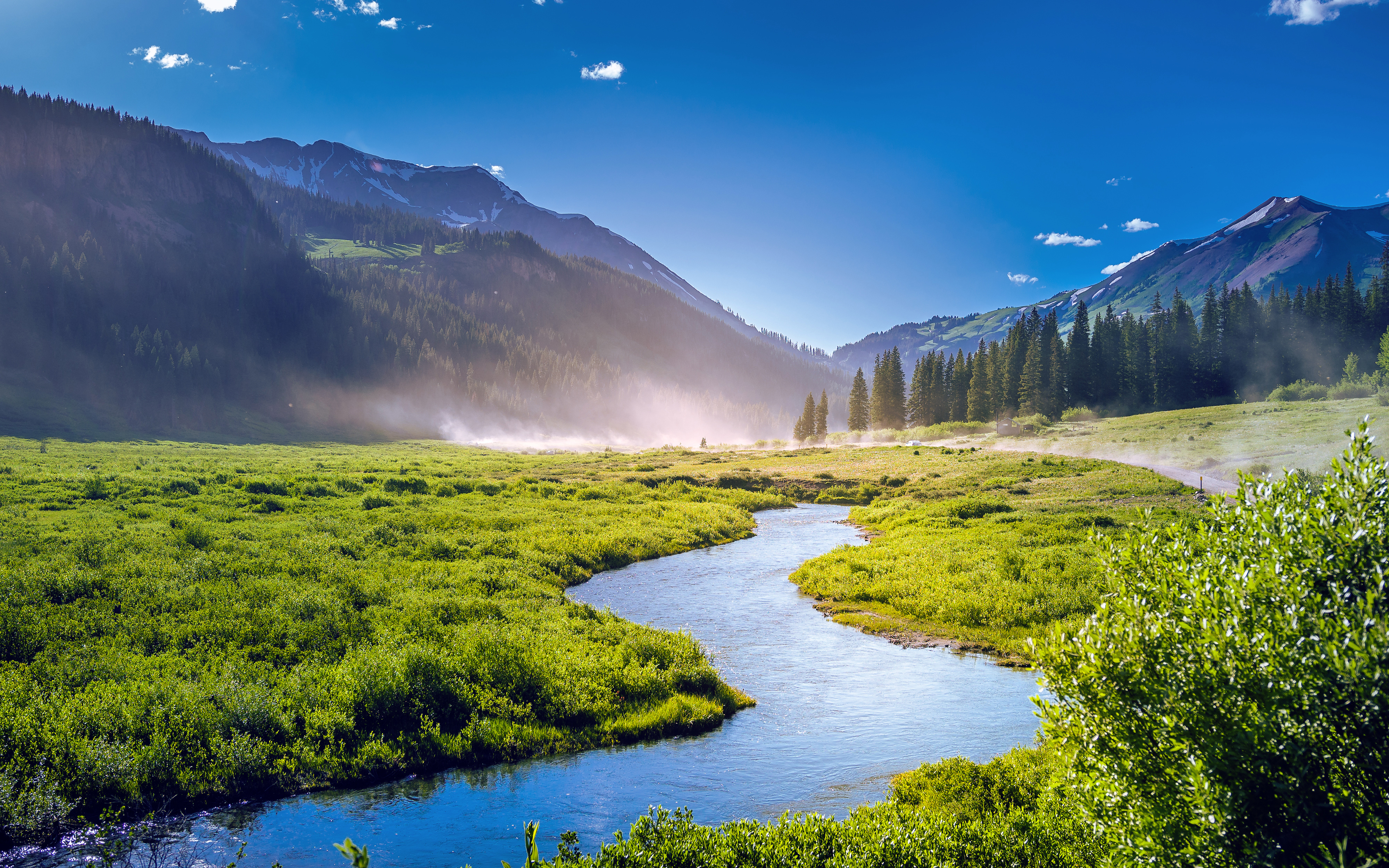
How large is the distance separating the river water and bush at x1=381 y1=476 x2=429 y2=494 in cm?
3365

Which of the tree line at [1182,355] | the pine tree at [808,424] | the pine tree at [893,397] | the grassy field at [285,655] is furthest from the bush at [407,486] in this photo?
the pine tree at [893,397]

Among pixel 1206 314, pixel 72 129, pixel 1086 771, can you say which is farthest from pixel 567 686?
pixel 72 129

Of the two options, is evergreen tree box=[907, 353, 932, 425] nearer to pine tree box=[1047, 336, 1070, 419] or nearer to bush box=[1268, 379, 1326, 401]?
pine tree box=[1047, 336, 1070, 419]

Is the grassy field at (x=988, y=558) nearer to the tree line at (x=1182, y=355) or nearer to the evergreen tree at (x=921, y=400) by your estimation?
the tree line at (x=1182, y=355)

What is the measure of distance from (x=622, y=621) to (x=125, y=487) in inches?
1435

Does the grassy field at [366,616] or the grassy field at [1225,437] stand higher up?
the grassy field at [1225,437]

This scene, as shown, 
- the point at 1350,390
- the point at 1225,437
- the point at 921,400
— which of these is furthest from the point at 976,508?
the point at 921,400

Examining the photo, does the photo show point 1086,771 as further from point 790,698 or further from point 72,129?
point 72,129

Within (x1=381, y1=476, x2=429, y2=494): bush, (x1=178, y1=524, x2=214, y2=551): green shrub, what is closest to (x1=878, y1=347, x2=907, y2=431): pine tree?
(x1=381, y1=476, x2=429, y2=494): bush

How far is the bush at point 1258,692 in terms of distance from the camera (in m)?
5.09

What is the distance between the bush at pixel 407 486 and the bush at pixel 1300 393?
111 m

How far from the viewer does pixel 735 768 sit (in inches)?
557

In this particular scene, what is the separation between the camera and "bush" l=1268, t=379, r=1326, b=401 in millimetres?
91500

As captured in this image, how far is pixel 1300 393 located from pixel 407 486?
11668 cm
